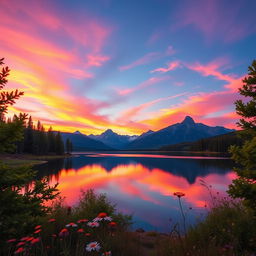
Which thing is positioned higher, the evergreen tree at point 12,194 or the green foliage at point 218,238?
the evergreen tree at point 12,194

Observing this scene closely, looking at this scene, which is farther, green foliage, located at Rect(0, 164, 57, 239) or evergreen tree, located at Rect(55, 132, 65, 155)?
evergreen tree, located at Rect(55, 132, 65, 155)

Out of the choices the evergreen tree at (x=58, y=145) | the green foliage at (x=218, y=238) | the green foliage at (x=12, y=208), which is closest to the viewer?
the green foliage at (x=12, y=208)

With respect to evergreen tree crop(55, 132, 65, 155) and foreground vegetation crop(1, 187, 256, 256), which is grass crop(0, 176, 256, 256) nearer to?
foreground vegetation crop(1, 187, 256, 256)

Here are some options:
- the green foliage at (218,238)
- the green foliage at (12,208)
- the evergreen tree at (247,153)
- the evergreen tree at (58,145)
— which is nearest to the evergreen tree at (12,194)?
the green foliage at (12,208)

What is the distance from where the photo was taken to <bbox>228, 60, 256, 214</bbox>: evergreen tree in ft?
17.4

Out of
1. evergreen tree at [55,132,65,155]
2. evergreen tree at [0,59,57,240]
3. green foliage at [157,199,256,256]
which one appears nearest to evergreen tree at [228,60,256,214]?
green foliage at [157,199,256,256]

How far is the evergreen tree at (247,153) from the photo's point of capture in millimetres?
5314

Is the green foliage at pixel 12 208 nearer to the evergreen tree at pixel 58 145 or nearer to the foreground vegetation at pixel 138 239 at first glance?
the foreground vegetation at pixel 138 239

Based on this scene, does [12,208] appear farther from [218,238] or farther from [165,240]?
[218,238]

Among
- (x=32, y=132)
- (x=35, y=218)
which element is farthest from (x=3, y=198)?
(x=32, y=132)

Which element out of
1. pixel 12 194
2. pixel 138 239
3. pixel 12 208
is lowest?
pixel 138 239

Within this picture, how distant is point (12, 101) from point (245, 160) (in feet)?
24.0

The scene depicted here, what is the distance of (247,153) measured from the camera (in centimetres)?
566

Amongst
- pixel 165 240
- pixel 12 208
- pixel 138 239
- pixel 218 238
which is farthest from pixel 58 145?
pixel 218 238
